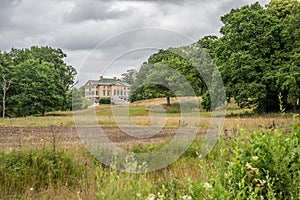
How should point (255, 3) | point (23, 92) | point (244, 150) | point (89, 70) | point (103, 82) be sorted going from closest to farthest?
point (244, 150) < point (89, 70) < point (103, 82) < point (255, 3) < point (23, 92)

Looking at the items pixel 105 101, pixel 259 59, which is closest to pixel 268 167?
pixel 105 101

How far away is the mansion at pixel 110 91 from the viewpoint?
22.6ft

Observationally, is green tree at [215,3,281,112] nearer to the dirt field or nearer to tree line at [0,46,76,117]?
the dirt field

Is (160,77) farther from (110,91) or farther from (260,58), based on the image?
(260,58)

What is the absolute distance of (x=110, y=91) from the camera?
290 inches

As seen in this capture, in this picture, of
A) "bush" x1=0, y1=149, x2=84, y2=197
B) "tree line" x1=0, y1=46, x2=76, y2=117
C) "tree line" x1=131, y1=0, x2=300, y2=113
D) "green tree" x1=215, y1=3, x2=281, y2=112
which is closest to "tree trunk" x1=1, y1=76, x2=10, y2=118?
"tree line" x1=0, y1=46, x2=76, y2=117

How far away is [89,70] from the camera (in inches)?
241

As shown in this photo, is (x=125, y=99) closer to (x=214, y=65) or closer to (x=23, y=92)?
(x=214, y=65)

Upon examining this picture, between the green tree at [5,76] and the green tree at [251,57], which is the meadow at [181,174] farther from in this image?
the green tree at [5,76]

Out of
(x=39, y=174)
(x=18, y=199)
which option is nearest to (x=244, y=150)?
(x=18, y=199)

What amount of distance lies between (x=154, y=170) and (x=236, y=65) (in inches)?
816

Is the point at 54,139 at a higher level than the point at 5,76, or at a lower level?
lower

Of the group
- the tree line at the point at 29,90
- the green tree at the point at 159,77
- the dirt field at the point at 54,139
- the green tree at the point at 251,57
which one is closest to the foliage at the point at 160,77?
the green tree at the point at 159,77

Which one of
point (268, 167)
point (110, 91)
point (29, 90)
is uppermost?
point (29, 90)
